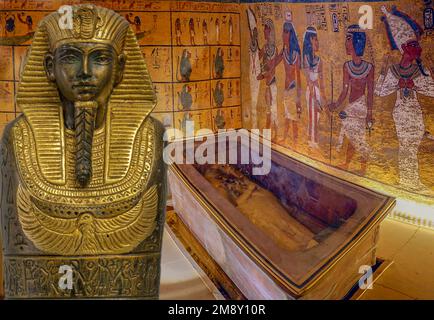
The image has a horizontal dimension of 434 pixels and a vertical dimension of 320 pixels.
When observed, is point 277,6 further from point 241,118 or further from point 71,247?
point 71,247

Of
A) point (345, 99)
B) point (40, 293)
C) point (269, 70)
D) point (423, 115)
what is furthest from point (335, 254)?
point (269, 70)

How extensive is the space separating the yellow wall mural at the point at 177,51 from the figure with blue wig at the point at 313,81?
1.13 metres

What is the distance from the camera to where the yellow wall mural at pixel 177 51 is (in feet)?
14.8

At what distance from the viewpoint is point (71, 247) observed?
2.16 m

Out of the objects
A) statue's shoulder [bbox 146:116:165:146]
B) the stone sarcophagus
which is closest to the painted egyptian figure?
the stone sarcophagus

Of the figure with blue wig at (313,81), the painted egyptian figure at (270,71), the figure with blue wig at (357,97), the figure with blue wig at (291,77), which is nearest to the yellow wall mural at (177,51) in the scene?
the painted egyptian figure at (270,71)

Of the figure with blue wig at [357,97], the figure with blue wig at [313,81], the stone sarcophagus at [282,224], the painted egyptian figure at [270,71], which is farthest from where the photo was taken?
the painted egyptian figure at [270,71]

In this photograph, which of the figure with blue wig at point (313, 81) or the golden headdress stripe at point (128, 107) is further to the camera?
the figure with blue wig at point (313, 81)

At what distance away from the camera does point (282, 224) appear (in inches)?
122

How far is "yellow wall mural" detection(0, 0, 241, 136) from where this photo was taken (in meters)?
4.51

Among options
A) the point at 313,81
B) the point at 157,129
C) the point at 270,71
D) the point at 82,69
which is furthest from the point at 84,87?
the point at 270,71

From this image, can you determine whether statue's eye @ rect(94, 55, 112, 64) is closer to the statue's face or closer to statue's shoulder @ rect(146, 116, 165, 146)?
the statue's face

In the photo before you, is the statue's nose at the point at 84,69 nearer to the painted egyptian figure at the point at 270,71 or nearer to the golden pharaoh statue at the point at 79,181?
the golden pharaoh statue at the point at 79,181

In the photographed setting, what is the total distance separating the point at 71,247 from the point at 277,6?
12.5 ft
